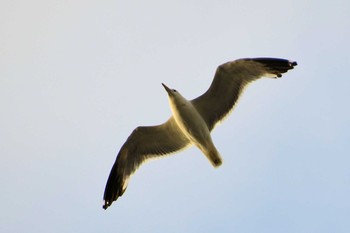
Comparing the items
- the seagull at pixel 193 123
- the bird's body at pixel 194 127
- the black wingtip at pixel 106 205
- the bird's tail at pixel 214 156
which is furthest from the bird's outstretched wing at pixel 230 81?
the black wingtip at pixel 106 205

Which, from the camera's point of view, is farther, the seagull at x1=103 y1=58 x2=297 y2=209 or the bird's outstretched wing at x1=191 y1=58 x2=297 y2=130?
the bird's outstretched wing at x1=191 y1=58 x2=297 y2=130

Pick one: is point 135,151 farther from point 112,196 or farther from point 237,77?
point 237,77

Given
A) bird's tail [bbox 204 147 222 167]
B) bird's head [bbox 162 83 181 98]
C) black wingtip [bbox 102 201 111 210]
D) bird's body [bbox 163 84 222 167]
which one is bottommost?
bird's tail [bbox 204 147 222 167]

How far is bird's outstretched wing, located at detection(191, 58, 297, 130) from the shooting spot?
12.3m

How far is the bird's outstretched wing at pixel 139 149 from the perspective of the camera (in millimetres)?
12602

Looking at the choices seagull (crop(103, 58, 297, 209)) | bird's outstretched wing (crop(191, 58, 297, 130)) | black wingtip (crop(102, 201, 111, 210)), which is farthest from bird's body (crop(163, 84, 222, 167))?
black wingtip (crop(102, 201, 111, 210))

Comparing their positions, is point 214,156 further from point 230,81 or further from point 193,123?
point 230,81

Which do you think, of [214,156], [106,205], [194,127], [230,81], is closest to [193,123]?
[194,127]

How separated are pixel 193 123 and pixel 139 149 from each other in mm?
1318

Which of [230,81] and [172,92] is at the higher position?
[172,92]

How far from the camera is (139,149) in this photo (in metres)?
12.8

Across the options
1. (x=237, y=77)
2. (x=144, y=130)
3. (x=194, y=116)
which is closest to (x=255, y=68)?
(x=237, y=77)

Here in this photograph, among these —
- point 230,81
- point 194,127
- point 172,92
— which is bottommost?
point 194,127

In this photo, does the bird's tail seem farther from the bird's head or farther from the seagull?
the bird's head
